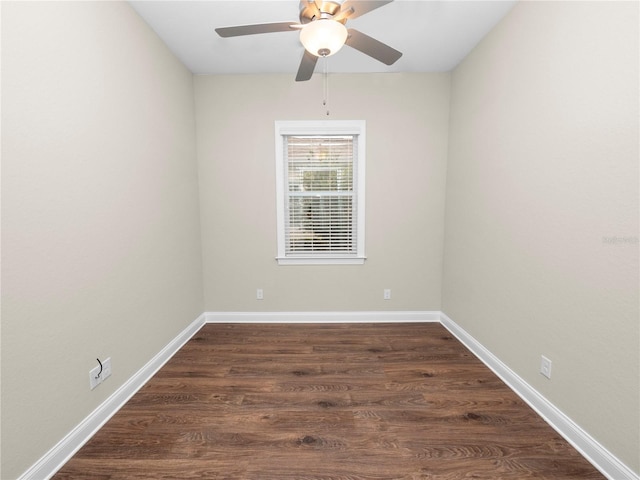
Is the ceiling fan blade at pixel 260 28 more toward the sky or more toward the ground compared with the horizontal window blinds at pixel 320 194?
more toward the sky

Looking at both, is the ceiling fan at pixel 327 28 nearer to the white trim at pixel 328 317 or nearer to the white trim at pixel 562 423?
the white trim at pixel 562 423

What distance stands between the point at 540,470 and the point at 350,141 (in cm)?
297

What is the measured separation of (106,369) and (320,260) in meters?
2.08

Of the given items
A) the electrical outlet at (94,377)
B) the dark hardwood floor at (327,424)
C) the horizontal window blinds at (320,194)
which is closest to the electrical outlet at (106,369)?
the electrical outlet at (94,377)

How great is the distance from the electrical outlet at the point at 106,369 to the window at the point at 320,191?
175 centimetres

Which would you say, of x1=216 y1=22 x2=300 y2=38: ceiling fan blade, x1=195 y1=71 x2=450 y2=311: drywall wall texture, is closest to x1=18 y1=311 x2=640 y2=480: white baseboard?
x1=195 y1=71 x2=450 y2=311: drywall wall texture

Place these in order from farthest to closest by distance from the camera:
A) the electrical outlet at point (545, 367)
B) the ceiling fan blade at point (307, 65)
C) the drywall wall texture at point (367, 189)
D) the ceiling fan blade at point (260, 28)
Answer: the drywall wall texture at point (367, 189), the ceiling fan blade at point (307, 65), the electrical outlet at point (545, 367), the ceiling fan blade at point (260, 28)

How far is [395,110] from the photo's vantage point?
2945 millimetres

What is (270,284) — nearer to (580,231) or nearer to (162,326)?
(162,326)

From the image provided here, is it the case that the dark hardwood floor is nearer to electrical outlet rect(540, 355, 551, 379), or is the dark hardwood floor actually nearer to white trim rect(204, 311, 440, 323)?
electrical outlet rect(540, 355, 551, 379)

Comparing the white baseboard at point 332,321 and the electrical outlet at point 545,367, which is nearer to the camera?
the white baseboard at point 332,321

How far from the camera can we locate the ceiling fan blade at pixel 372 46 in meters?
1.62

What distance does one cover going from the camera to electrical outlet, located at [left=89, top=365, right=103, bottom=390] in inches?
63.8

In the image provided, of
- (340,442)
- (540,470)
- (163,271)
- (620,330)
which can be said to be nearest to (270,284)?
(163,271)
